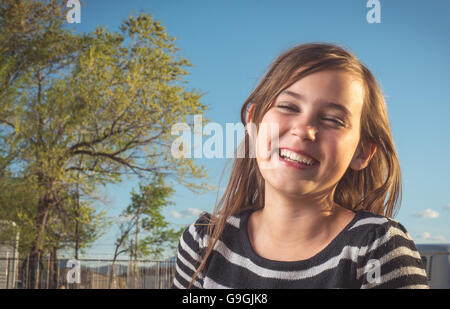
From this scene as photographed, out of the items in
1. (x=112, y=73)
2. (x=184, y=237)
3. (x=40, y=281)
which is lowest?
(x=40, y=281)

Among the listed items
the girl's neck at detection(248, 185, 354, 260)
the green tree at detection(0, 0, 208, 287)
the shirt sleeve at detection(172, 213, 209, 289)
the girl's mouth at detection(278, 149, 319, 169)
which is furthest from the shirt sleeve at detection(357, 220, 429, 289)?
the green tree at detection(0, 0, 208, 287)

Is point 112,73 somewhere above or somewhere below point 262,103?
above

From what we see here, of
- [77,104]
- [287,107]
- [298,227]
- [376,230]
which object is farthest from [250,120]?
[77,104]

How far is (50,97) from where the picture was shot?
10633mm

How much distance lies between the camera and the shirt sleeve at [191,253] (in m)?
1.34

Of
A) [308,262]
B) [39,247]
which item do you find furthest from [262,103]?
[39,247]

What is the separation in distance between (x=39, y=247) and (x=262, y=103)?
10076 mm

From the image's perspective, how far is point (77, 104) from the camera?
34.4ft

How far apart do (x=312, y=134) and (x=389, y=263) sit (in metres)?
0.35

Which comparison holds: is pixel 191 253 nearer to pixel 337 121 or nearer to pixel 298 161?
pixel 298 161

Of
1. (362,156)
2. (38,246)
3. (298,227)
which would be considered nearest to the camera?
(298,227)

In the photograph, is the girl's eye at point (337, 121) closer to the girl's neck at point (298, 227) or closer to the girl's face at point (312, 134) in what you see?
the girl's face at point (312, 134)

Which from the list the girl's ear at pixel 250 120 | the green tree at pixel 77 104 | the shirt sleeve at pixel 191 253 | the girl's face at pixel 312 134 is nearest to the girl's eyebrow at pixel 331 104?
the girl's face at pixel 312 134
